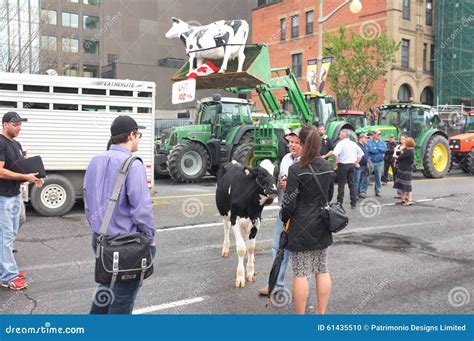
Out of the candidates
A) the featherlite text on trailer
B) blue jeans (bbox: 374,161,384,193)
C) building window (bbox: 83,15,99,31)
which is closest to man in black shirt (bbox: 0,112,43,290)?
the featherlite text on trailer

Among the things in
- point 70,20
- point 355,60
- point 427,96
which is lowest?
point 427,96

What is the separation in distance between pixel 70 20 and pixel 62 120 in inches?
2213

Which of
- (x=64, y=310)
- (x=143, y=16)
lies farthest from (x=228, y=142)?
(x=143, y=16)

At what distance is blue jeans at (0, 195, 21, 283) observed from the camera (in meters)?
5.50

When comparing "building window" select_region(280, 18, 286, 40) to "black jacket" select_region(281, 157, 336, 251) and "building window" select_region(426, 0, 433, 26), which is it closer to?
"building window" select_region(426, 0, 433, 26)

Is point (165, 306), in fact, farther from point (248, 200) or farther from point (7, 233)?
point (7, 233)

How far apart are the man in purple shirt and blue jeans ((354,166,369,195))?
987cm

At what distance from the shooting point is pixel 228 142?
16.5 meters

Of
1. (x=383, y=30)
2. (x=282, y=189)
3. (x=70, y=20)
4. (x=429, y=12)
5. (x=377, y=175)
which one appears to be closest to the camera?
(x=282, y=189)

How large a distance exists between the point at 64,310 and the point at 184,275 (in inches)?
67.3

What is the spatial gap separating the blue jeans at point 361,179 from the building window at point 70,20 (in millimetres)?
56100

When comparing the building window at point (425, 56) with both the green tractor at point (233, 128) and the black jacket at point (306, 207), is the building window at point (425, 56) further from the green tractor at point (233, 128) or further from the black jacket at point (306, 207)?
the black jacket at point (306, 207)

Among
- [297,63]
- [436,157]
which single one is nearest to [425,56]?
[297,63]

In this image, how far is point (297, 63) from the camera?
42.2 m
